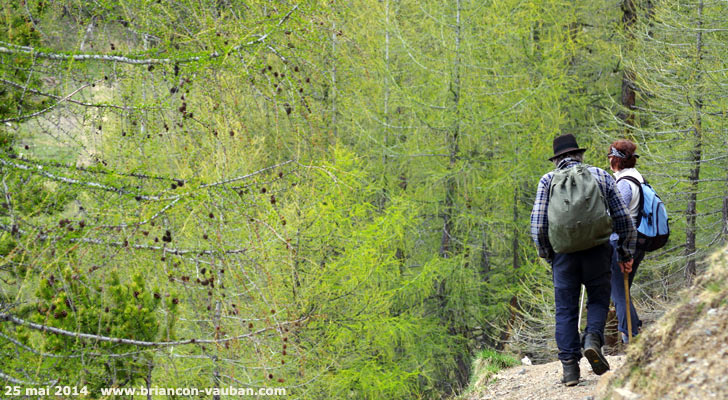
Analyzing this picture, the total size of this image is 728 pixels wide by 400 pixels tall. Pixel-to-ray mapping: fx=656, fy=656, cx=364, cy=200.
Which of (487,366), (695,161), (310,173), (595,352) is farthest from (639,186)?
(695,161)

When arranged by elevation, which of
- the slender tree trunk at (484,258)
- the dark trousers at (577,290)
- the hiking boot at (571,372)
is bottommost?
the slender tree trunk at (484,258)

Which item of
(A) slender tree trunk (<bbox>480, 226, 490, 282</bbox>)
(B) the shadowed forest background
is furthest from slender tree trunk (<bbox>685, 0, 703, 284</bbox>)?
(A) slender tree trunk (<bbox>480, 226, 490, 282</bbox>)

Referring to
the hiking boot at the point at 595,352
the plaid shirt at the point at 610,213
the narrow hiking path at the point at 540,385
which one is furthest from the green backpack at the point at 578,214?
the narrow hiking path at the point at 540,385

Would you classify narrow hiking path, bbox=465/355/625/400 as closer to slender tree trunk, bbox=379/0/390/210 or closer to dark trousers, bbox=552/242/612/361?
dark trousers, bbox=552/242/612/361

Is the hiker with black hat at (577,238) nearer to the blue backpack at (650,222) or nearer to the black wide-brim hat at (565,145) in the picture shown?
the black wide-brim hat at (565,145)

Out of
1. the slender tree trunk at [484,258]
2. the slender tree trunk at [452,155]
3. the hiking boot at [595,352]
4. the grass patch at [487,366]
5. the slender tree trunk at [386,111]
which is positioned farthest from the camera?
the slender tree trunk at [484,258]

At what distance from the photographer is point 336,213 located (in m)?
11.7

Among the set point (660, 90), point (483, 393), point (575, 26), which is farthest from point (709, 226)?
point (575, 26)

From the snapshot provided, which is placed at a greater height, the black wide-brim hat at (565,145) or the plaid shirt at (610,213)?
the black wide-brim hat at (565,145)

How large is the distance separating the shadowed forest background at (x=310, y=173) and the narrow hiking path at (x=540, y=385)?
5.72 feet

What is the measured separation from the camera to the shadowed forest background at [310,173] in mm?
2904

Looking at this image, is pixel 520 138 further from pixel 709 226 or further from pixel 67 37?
pixel 67 37

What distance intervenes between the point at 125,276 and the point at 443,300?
12955 mm

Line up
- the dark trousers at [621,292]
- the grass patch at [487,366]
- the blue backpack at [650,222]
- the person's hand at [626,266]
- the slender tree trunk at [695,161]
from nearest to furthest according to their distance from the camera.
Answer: the person's hand at [626,266], the blue backpack at [650,222], the dark trousers at [621,292], the grass patch at [487,366], the slender tree trunk at [695,161]
